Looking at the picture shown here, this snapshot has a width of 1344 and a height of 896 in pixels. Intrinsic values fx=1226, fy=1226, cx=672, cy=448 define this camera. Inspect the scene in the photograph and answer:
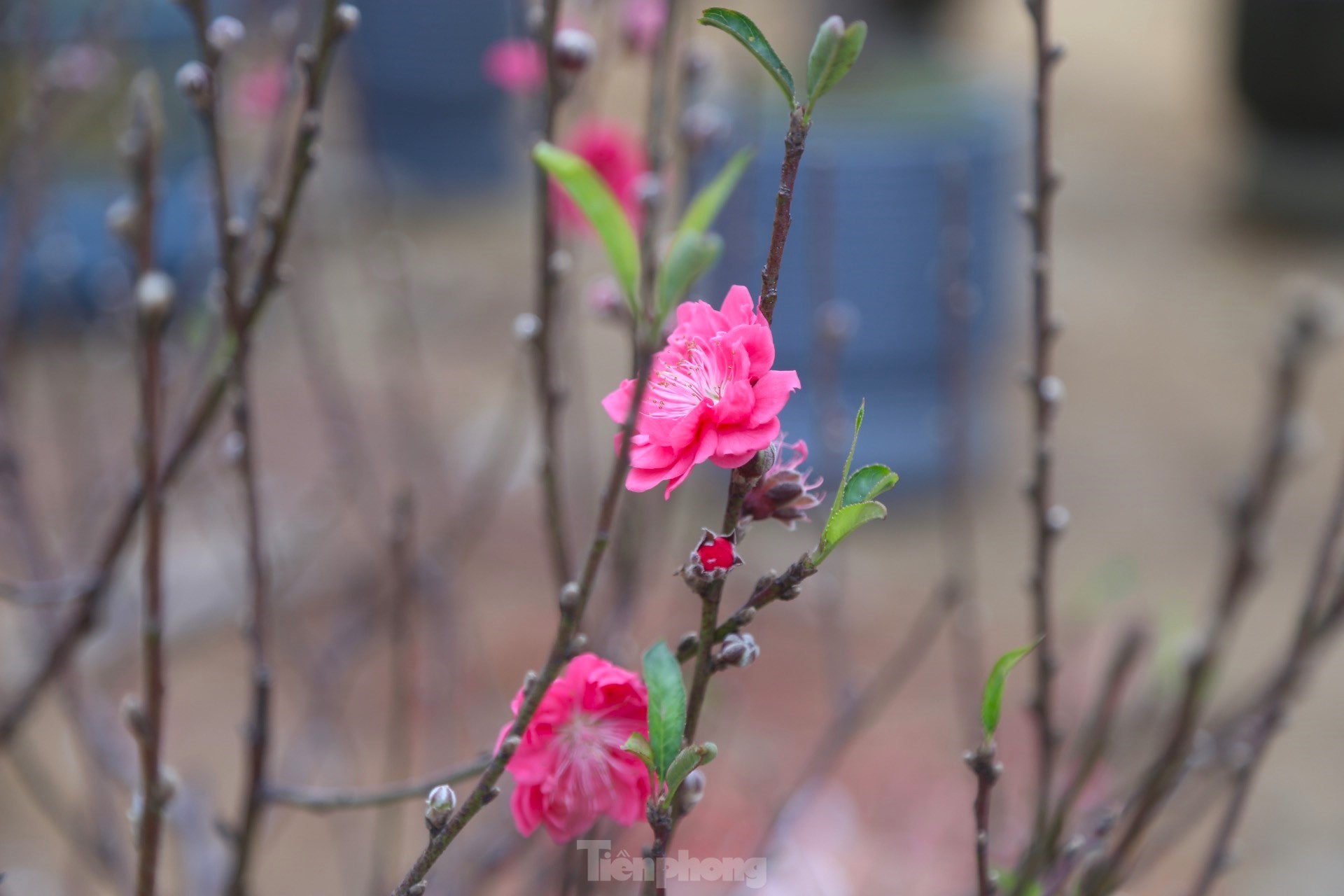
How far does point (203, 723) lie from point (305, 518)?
0.48 m

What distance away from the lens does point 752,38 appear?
0.36 m

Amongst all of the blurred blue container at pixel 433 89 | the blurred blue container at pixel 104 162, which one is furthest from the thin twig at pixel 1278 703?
the blurred blue container at pixel 433 89

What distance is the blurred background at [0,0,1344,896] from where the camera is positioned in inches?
41.0

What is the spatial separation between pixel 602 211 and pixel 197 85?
0.99 feet

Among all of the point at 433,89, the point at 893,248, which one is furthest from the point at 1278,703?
the point at 433,89

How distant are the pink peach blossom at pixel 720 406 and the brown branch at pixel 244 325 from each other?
0.71ft

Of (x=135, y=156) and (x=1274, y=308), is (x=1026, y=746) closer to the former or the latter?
(x=135, y=156)

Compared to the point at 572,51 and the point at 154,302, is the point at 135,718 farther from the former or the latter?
the point at 572,51

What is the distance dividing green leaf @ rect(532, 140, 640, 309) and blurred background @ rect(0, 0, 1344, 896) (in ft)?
1.27

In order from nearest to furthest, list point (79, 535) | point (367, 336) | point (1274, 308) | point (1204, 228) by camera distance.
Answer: point (79, 535) < point (367, 336) < point (1274, 308) < point (1204, 228)

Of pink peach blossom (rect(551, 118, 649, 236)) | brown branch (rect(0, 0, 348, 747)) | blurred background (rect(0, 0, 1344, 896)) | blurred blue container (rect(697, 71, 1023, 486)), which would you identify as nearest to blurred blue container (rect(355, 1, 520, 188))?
blurred background (rect(0, 0, 1344, 896))

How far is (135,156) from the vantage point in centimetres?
49

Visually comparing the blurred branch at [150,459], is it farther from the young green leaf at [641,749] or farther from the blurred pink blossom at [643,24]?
the blurred pink blossom at [643,24]

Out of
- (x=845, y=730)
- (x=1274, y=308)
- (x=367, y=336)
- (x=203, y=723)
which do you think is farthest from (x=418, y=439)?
(x=1274, y=308)
